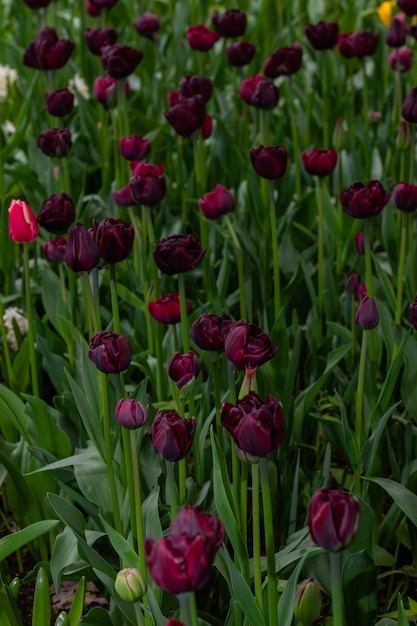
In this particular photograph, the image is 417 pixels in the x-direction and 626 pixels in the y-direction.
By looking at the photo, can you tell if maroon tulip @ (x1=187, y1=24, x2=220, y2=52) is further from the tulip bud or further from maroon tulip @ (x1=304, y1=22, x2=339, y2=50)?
the tulip bud

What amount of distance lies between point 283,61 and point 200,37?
485 millimetres

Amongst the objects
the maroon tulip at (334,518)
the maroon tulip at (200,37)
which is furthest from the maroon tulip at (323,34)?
the maroon tulip at (334,518)

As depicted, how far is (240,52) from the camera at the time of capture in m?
2.70

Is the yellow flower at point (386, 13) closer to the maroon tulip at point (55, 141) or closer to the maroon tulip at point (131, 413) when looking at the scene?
the maroon tulip at point (55, 141)

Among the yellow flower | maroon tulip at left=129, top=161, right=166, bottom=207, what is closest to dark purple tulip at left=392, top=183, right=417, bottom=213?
maroon tulip at left=129, top=161, right=166, bottom=207

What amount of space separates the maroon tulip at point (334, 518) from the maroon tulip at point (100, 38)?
6.64 feet

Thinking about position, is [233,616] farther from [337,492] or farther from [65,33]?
[65,33]

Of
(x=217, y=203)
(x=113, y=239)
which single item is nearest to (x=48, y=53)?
(x=217, y=203)

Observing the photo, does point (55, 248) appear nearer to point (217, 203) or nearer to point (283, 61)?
point (217, 203)

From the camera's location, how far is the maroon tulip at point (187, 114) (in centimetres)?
206

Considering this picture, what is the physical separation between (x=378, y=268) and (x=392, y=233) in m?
0.36

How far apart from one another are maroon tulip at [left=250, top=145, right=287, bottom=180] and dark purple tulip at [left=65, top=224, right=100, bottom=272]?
1.58ft

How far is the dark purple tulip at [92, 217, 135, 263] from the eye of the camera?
1455 millimetres

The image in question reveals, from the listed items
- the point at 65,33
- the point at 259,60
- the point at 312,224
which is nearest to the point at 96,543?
the point at 312,224
